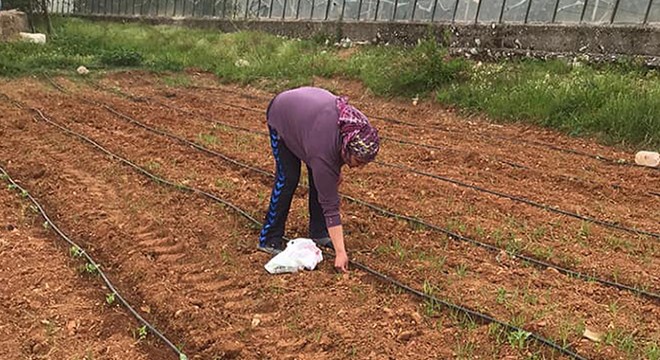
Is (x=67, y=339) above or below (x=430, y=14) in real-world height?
below

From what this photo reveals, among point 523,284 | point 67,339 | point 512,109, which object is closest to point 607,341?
point 523,284

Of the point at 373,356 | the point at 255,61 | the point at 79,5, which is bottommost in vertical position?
the point at 79,5

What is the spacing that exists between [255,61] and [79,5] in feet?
48.6

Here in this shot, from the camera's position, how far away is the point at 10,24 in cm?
1457

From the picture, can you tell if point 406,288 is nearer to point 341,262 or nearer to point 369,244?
point 341,262

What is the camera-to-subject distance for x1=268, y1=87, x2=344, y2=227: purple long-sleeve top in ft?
10.9

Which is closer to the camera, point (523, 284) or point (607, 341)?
point (607, 341)

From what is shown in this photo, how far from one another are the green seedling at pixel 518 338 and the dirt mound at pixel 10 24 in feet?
45.9

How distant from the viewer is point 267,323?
10.8 feet

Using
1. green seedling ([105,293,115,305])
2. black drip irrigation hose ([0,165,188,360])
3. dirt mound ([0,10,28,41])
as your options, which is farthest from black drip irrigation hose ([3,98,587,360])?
dirt mound ([0,10,28,41])

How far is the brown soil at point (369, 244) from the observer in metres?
3.19

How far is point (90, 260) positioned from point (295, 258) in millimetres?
1246

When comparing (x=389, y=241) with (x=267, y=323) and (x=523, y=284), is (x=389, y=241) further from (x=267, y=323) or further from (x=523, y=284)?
(x=267, y=323)

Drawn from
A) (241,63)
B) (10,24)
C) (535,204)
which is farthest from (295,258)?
(10,24)
